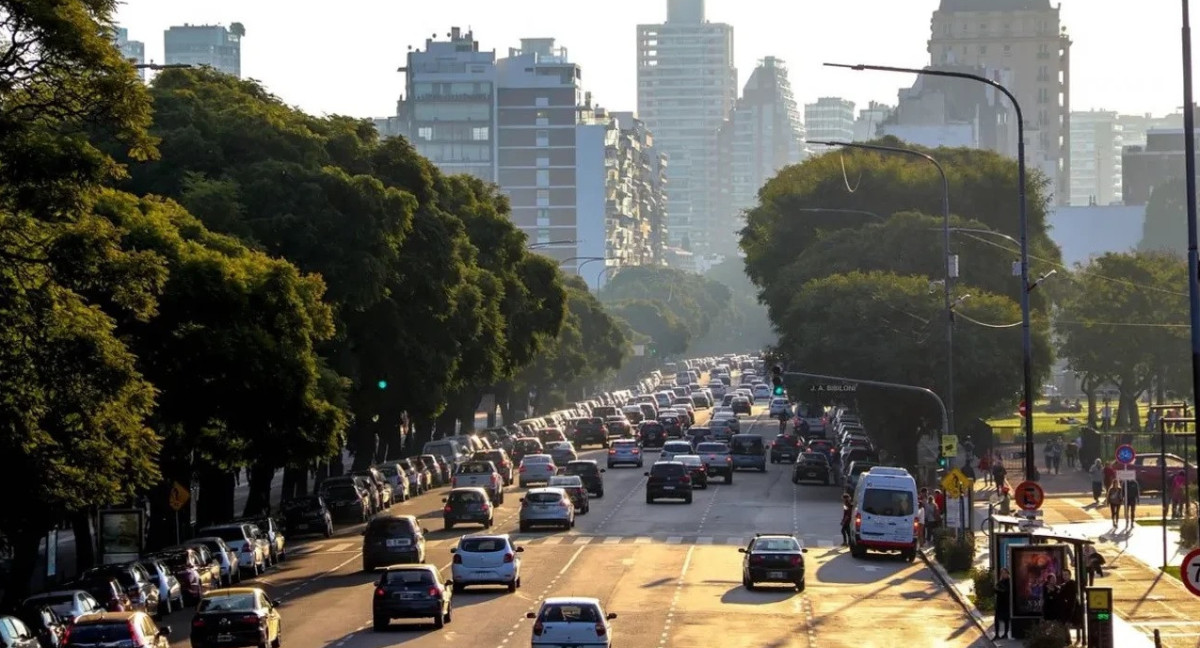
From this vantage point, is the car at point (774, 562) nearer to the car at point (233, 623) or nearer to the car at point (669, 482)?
the car at point (233, 623)

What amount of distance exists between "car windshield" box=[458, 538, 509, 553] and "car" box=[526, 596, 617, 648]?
43.6 feet

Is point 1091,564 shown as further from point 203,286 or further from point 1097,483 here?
point 1097,483

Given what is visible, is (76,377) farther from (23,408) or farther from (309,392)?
(309,392)

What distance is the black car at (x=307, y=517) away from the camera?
212 ft

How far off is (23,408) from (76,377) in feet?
4.05

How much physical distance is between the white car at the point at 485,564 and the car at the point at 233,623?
11.2 metres

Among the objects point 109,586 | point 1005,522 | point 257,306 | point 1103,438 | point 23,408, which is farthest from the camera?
point 1103,438

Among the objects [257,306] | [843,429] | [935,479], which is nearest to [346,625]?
[257,306]

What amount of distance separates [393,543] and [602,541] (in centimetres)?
1041

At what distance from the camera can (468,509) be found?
63562 millimetres

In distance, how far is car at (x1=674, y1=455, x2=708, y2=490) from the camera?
8119cm

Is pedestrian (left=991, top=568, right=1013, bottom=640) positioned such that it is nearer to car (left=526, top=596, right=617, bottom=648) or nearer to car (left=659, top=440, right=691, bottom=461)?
car (left=526, top=596, right=617, bottom=648)

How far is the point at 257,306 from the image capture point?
4994 cm

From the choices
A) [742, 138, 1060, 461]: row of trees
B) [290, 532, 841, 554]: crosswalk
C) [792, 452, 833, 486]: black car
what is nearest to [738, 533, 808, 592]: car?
[290, 532, 841, 554]: crosswalk
